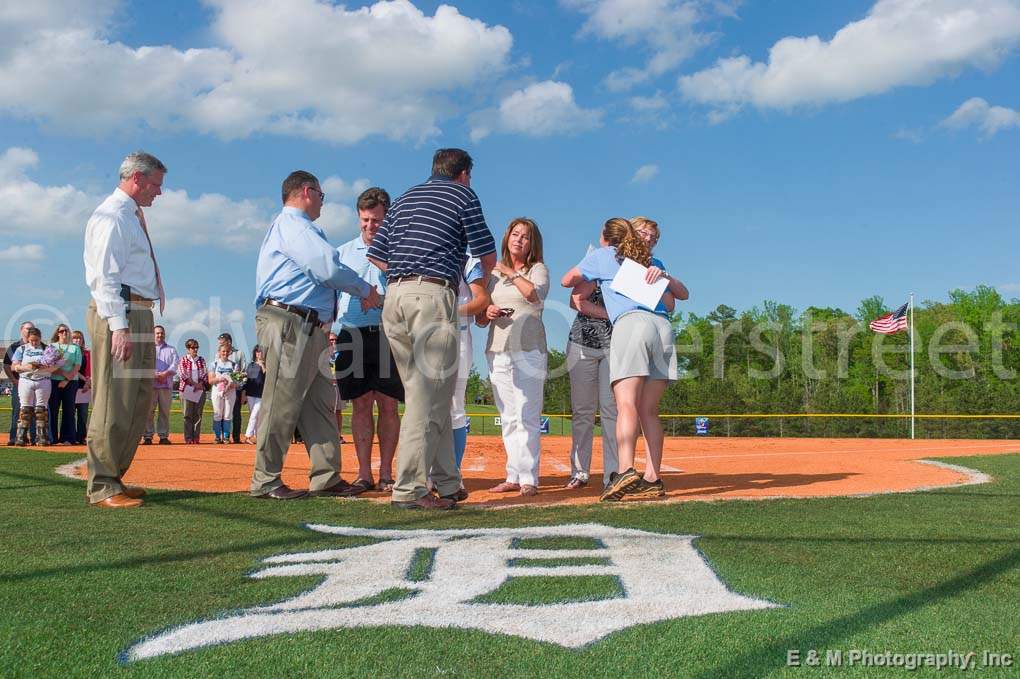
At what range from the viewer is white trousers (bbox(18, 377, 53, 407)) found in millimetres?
11719

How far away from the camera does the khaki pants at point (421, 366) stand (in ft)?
16.3

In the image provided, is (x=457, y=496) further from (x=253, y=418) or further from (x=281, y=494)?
(x=253, y=418)

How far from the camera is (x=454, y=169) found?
5.46 m

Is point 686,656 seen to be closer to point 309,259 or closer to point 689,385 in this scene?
point 309,259

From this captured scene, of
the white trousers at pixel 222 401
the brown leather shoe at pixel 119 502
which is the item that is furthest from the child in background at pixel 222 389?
the brown leather shoe at pixel 119 502

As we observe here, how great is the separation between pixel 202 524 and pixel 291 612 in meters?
1.95

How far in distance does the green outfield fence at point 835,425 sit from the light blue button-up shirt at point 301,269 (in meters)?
23.7

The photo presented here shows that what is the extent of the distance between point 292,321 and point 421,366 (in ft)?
3.49

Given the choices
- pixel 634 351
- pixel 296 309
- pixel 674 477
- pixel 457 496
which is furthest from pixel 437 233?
pixel 674 477

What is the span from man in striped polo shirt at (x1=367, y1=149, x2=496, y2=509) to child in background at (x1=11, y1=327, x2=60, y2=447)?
858cm

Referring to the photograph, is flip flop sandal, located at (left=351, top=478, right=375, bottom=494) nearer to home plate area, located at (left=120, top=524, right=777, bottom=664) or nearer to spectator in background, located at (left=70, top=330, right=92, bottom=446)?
home plate area, located at (left=120, top=524, right=777, bottom=664)

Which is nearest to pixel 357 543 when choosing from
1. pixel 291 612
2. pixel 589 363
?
pixel 291 612

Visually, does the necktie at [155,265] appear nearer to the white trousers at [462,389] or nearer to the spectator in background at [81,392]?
the white trousers at [462,389]

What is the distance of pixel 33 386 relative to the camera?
11.8 metres
